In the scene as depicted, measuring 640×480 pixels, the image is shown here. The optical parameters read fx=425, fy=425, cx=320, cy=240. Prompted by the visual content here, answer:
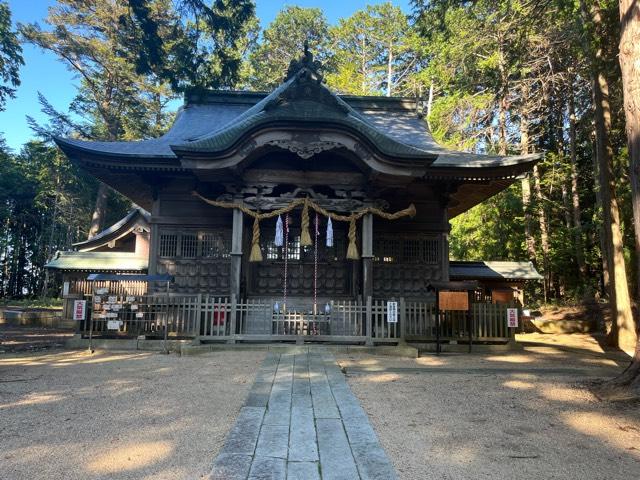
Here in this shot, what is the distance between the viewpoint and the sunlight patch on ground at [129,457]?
3.25 meters

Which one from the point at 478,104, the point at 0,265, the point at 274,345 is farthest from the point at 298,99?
the point at 0,265

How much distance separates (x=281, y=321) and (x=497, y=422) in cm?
602

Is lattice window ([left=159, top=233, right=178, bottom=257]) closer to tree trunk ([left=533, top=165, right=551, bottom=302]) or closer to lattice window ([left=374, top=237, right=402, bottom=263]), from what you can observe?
lattice window ([left=374, top=237, right=402, bottom=263])

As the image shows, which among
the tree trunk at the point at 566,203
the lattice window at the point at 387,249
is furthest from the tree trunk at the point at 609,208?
the tree trunk at the point at 566,203

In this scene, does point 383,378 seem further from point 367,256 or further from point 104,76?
point 104,76

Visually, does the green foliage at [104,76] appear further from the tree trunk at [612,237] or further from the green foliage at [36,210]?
the tree trunk at [612,237]

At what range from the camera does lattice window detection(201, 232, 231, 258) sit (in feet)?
40.0

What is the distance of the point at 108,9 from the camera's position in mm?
Answer: 27078

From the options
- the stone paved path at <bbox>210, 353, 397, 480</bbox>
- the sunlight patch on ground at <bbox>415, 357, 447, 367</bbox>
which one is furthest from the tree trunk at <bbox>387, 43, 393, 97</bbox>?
the stone paved path at <bbox>210, 353, 397, 480</bbox>

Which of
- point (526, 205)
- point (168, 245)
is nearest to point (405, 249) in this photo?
point (168, 245)

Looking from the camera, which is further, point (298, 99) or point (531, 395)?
point (298, 99)

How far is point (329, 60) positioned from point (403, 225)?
31309 millimetres

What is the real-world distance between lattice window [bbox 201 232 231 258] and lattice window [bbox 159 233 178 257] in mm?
794

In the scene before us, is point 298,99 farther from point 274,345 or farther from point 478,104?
point 478,104
